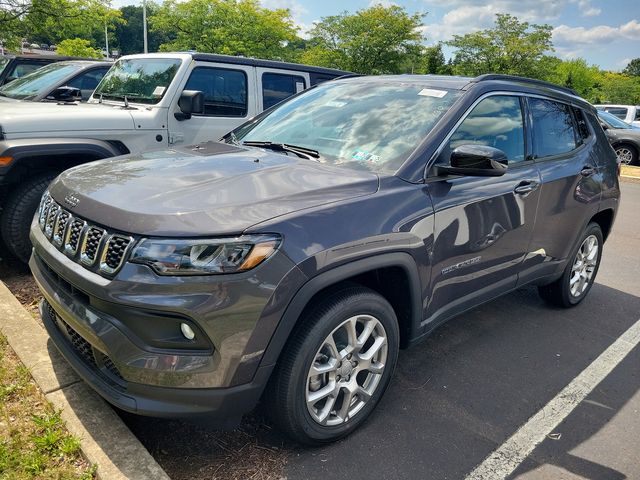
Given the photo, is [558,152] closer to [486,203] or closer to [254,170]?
[486,203]

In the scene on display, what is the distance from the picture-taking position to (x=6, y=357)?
9.52 feet

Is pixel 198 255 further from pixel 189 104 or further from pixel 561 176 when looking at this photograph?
pixel 189 104

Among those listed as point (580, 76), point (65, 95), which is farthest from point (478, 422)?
point (580, 76)

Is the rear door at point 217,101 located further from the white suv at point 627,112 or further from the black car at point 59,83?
the white suv at point 627,112

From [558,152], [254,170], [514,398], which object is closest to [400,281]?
[254,170]

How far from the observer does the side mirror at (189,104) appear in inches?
200

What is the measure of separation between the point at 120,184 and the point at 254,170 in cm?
65

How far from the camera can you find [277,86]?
6.21 metres

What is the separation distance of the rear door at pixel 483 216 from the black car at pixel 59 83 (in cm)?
487

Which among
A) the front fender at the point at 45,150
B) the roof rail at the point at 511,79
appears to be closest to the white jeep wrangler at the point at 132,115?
the front fender at the point at 45,150

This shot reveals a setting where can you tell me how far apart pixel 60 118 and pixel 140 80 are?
54.2 inches

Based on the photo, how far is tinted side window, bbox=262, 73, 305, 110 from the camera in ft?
19.9

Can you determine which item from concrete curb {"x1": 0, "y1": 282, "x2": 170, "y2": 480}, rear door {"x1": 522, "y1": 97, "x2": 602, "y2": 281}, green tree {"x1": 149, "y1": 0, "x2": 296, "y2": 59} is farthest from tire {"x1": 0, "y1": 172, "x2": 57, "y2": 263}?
green tree {"x1": 149, "y1": 0, "x2": 296, "y2": 59}

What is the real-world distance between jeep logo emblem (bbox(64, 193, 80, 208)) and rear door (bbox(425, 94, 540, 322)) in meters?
1.76
